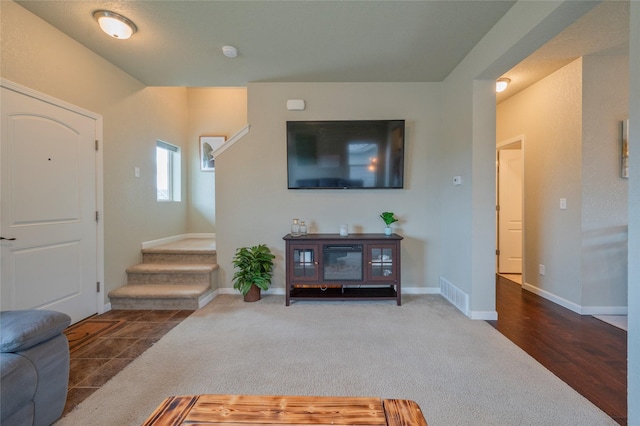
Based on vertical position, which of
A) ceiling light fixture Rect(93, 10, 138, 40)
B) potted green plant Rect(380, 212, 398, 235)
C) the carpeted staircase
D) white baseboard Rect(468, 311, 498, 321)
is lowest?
white baseboard Rect(468, 311, 498, 321)

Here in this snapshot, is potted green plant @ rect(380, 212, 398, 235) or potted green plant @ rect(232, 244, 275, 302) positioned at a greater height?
potted green plant @ rect(380, 212, 398, 235)

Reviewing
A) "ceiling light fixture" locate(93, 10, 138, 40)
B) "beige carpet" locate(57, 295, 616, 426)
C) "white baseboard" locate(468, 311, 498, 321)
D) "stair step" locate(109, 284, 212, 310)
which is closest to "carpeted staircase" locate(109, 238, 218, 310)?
"stair step" locate(109, 284, 212, 310)

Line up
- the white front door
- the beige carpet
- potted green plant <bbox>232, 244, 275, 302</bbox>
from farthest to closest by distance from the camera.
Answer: potted green plant <bbox>232, 244, 275, 302</bbox>
the white front door
the beige carpet

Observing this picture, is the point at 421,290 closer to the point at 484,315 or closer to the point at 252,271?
the point at 484,315

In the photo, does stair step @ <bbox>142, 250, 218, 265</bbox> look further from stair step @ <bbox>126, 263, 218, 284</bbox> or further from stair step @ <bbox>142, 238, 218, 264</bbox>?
stair step @ <bbox>126, 263, 218, 284</bbox>

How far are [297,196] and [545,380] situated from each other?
9.24ft

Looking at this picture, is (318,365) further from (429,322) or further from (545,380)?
(545,380)

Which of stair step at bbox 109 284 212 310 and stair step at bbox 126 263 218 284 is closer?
stair step at bbox 109 284 212 310

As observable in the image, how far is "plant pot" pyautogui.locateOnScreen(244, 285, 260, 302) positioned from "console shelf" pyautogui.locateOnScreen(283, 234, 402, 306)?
0.44 metres

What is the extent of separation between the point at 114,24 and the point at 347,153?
2478 millimetres

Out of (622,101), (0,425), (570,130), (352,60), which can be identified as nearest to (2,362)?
(0,425)

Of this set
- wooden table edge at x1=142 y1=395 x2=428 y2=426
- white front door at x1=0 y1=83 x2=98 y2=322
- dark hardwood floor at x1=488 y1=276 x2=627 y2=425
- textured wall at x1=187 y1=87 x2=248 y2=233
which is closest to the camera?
wooden table edge at x1=142 y1=395 x2=428 y2=426

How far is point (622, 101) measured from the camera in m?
2.82

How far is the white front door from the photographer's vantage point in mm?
2098
